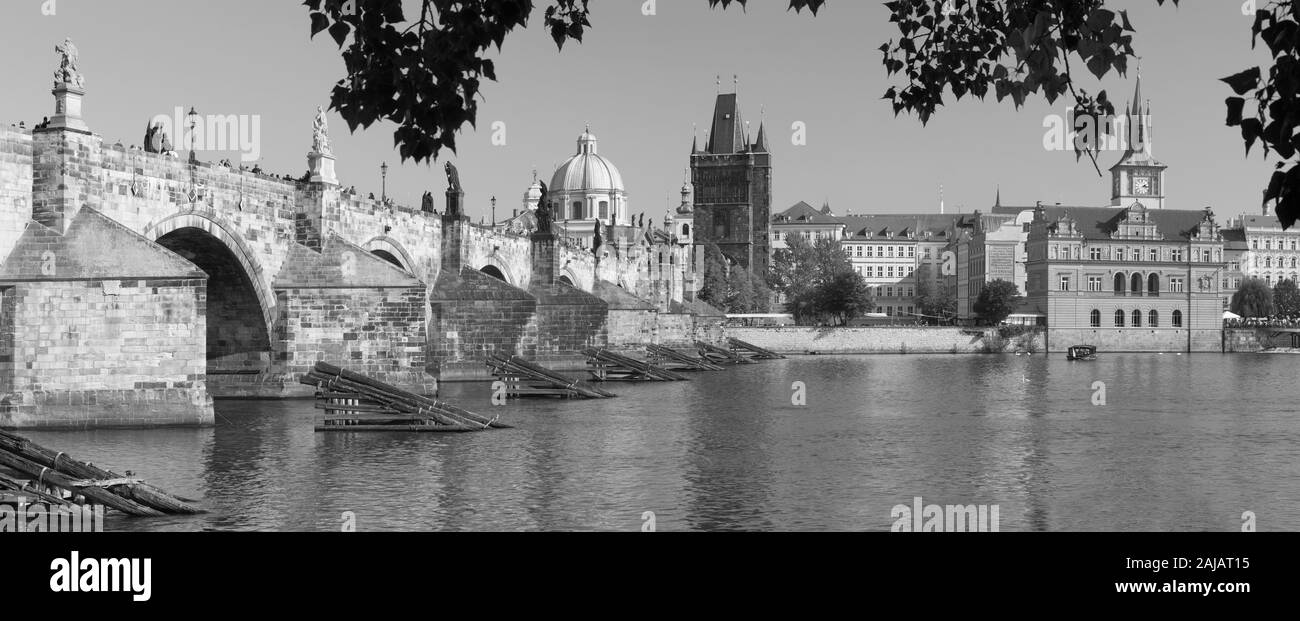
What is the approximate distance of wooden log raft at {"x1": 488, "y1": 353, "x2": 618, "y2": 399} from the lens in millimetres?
39562

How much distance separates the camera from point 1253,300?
126 metres

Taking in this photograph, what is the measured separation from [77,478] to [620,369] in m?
38.8

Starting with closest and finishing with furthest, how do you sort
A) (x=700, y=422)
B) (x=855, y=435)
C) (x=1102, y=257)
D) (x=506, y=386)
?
(x=855, y=435) < (x=700, y=422) < (x=506, y=386) < (x=1102, y=257)

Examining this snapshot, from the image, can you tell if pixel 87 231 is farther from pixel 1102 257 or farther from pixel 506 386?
pixel 1102 257

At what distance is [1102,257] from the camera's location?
111m

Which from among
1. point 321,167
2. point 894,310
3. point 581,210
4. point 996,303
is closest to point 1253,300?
point 996,303

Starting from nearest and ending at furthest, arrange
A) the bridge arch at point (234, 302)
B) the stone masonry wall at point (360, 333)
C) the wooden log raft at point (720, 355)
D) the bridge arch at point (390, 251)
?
the bridge arch at point (234, 302), the stone masonry wall at point (360, 333), the bridge arch at point (390, 251), the wooden log raft at point (720, 355)

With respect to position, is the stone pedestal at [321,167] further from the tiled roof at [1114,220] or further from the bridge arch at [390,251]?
the tiled roof at [1114,220]

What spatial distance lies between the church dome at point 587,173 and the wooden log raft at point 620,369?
95077mm

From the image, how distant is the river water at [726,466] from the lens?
1705 cm

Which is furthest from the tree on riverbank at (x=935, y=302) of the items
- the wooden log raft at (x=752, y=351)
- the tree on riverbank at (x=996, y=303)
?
the wooden log raft at (x=752, y=351)

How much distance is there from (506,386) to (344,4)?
32.3m

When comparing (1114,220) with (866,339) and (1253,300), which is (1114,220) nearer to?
(1253,300)
